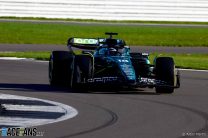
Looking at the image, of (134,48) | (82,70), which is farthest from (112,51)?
(134,48)

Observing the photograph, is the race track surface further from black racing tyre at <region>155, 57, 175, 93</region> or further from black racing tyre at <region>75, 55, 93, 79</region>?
black racing tyre at <region>75, 55, 93, 79</region>

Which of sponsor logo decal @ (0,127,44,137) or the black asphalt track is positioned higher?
sponsor logo decal @ (0,127,44,137)

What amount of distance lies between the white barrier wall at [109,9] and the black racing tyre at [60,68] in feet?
90.9

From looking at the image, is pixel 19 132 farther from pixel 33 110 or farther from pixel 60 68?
pixel 60 68

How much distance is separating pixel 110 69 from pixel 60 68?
4.62ft

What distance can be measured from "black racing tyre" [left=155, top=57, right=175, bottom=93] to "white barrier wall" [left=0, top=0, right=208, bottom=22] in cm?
2879

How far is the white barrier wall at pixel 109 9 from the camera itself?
4403 cm

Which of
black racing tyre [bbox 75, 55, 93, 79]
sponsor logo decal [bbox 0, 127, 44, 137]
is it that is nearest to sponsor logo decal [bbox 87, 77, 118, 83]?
black racing tyre [bbox 75, 55, 93, 79]

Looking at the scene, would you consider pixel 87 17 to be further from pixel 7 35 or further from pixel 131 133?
pixel 131 133

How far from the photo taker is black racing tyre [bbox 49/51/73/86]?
15.9 metres

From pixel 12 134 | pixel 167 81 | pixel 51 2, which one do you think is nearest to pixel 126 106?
pixel 167 81

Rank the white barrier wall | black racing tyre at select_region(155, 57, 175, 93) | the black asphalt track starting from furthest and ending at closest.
Answer: 1. the white barrier wall
2. the black asphalt track
3. black racing tyre at select_region(155, 57, 175, 93)

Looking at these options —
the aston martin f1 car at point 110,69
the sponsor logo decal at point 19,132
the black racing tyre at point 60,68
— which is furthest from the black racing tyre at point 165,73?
the sponsor logo decal at point 19,132

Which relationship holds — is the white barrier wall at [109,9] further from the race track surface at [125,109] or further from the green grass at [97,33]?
the race track surface at [125,109]
